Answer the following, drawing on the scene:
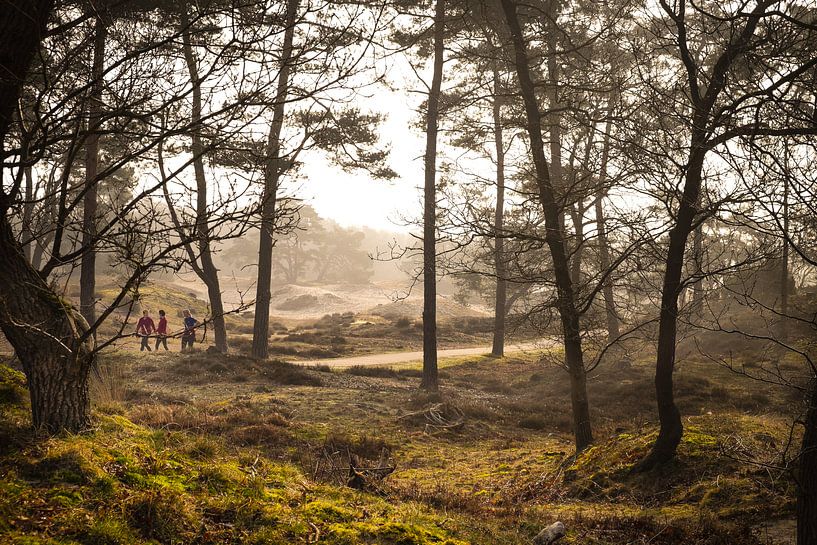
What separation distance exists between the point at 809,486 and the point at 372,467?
4277 millimetres

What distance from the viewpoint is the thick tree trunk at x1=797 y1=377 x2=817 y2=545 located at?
13.9 feet

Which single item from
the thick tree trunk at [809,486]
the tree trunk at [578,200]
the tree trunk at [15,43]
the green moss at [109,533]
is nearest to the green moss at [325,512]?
the green moss at [109,533]

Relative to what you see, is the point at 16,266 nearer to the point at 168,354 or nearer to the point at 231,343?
the point at 168,354

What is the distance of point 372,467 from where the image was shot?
640 centimetres

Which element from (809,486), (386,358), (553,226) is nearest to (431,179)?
(553,226)

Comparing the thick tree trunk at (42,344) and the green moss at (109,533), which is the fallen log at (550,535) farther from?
the thick tree trunk at (42,344)

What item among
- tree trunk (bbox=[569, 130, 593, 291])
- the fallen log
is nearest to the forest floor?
the fallen log

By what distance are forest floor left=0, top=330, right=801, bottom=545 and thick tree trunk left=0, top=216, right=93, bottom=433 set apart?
8.3 inches

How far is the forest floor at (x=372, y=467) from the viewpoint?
3.43 metres

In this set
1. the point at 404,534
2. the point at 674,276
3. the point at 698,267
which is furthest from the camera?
the point at 674,276

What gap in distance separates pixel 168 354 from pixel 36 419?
14.9 meters

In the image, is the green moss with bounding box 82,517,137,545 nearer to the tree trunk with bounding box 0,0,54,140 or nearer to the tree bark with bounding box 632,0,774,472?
the tree trunk with bounding box 0,0,54,140

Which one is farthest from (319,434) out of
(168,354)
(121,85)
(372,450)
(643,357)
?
(643,357)

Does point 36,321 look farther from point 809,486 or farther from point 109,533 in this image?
point 809,486
